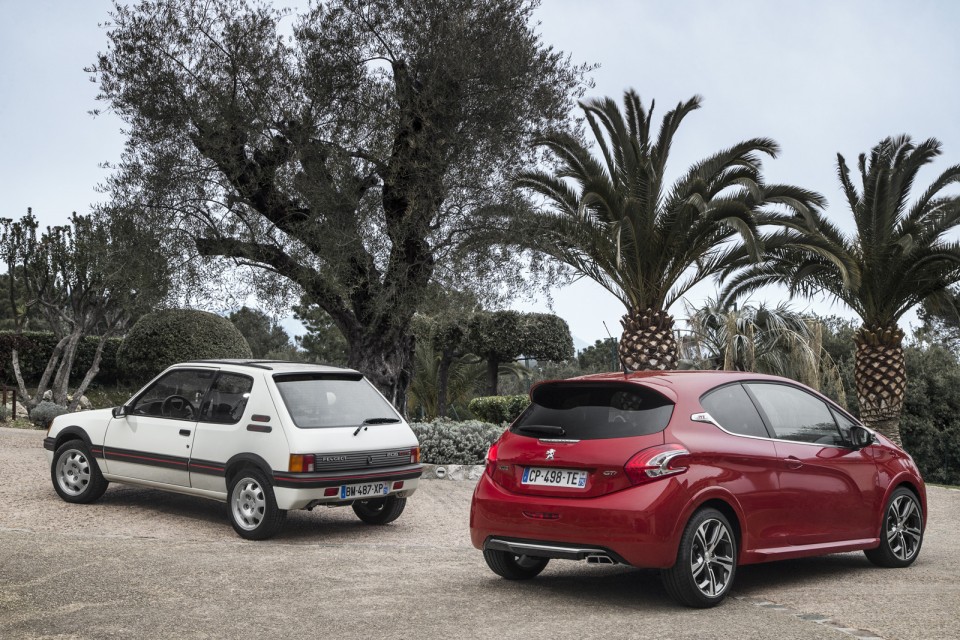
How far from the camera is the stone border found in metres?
14.9

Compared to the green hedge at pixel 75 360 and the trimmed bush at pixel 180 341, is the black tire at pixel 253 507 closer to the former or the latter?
the trimmed bush at pixel 180 341

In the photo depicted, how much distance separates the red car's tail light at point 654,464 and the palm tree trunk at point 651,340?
42.1 ft

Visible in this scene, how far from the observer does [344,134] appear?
16.1 m

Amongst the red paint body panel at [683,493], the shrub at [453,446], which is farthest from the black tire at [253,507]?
the shrub at [453,446]

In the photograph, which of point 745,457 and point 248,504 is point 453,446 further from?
point 745,457

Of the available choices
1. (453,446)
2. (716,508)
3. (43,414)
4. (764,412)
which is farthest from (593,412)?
(43,414)

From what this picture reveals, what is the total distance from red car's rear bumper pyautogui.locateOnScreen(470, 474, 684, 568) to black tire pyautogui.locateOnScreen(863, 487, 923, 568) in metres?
2.84

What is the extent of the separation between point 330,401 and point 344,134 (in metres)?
7.41

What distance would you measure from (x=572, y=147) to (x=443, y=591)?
39.7 ft

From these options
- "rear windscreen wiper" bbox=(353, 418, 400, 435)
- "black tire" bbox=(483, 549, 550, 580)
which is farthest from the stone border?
"black tire" bbox=(483, 549, 550, 580)

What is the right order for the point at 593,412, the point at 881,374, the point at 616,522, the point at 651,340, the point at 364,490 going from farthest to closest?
the point at 881,374
the point at 651,340
the point at 364,490
the point at 593,412
the point at 616,522

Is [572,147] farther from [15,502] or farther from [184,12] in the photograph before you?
[15,502]

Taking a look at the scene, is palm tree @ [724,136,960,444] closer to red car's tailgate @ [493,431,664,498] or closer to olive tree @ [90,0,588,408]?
olive tree @ [90,0,588,408]

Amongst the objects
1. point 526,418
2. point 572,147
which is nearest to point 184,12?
point 572,147
